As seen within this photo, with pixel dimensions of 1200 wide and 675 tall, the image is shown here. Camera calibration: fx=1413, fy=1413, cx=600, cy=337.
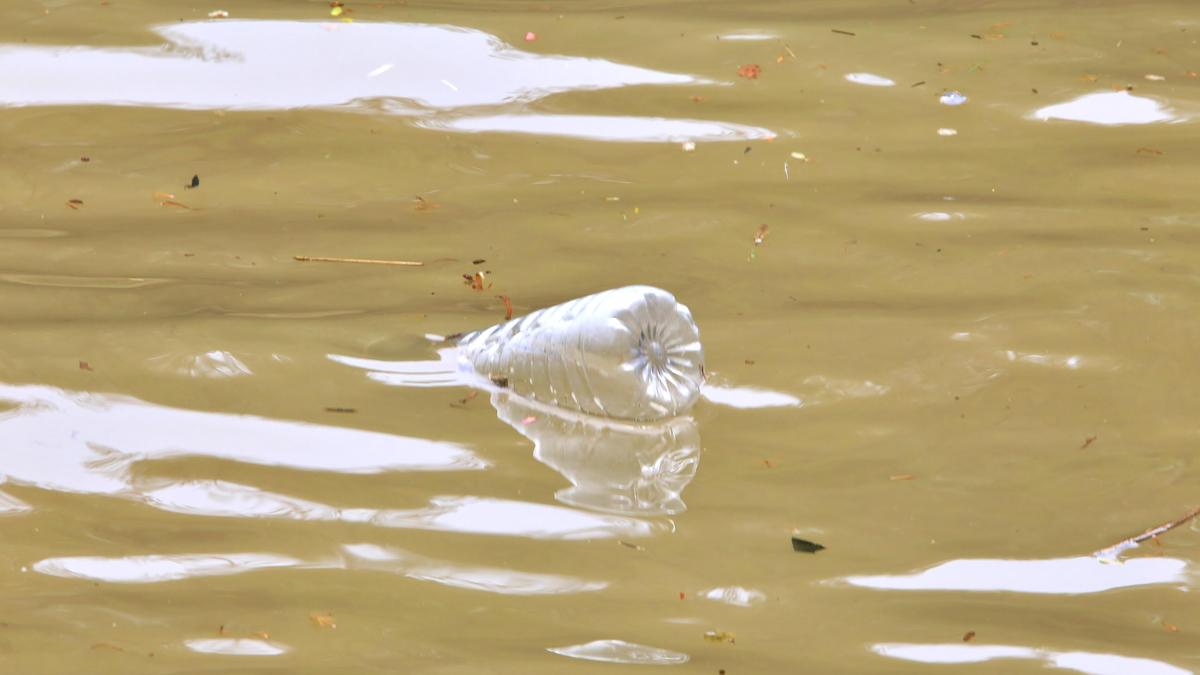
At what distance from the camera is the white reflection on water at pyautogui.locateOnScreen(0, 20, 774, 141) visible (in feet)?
11.5

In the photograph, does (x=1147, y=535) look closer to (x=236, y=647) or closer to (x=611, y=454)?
(x=611, y=454)

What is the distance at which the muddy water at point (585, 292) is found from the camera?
2117 mm

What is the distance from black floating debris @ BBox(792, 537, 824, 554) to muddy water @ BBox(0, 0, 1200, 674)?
0.02 metres

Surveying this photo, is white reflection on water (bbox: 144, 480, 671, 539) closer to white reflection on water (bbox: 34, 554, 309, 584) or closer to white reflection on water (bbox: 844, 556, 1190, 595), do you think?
white reflection on water (bbox: 34, 554, 309, 584)

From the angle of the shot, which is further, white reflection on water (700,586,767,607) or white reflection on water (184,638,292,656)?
white reflection on water (700,586,767,607)

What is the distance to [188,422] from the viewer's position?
253 centimetres

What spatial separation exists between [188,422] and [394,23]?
1.59m

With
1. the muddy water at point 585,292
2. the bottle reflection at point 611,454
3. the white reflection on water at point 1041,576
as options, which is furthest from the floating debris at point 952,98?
the white reflection on water at point 1041,576

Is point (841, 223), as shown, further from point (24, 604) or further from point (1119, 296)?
point (24, 604)

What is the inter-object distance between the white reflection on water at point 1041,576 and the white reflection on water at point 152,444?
0.76 meters

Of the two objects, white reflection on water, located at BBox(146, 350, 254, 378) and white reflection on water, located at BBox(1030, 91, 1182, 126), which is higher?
white reflection on water, located at BBox(1030, 91, 1182, 126)

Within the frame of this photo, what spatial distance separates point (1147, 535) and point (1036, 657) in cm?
39

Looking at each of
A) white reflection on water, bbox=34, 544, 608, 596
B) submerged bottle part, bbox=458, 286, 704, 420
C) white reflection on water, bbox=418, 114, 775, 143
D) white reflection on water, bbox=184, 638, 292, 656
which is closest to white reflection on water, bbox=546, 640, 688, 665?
white reflection on water, bbox=34, 544, 608, 596

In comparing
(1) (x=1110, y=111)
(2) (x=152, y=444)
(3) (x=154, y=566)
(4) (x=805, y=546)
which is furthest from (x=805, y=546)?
(1) (x=1110, y=111)
